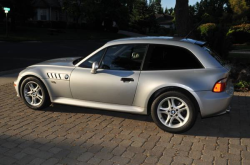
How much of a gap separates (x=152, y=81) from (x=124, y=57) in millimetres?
718

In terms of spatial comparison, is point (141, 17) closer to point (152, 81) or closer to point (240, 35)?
point (240, 35)

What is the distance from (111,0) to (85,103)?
4131cm

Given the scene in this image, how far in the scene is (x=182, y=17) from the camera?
A: 988cm

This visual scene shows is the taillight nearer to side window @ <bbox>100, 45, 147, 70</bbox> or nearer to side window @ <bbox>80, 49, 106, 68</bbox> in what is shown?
side window @ <bbox>100, 45, 147, 70</bbox>

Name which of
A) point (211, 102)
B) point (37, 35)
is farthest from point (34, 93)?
point (37, 35)

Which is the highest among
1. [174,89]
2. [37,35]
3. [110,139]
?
[37,35]

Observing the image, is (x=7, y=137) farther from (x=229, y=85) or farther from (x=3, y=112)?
(x=229, y=85)

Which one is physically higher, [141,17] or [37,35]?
[141,17]

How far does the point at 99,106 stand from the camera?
4.65m

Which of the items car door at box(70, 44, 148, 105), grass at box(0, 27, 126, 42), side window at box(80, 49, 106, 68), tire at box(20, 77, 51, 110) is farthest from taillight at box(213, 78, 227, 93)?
grass at box(0, 27, 126, 42)

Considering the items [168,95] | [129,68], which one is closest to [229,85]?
[168,95]

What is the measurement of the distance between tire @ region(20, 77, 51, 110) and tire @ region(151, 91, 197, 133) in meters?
2.22

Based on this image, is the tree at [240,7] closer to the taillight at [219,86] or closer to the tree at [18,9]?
the tree at [18,9]

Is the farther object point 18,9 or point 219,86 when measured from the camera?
point 18,9
